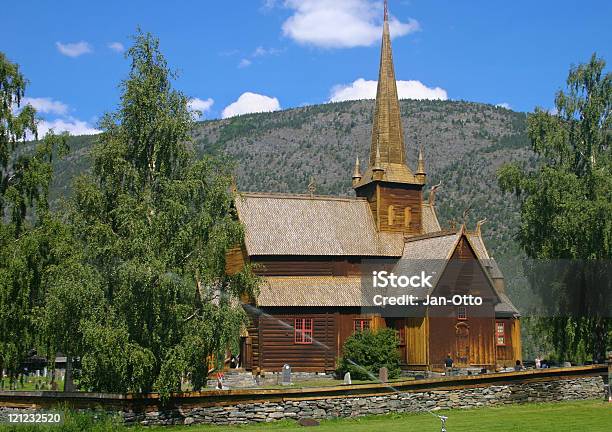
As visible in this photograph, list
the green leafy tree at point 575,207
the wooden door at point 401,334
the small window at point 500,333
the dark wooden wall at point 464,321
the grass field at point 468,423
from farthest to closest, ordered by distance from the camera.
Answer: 1. the small window at point 500,333
2. the wooden door at point 401,334
3. the dark wooden wall at point 464,321
4. the green leafy tree at point 575,207
5. the grass field at point 468,423

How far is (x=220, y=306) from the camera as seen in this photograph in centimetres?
2764

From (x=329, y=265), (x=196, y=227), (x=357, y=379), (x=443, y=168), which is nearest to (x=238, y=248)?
(x=329, y=265)

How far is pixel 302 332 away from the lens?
44938 mm

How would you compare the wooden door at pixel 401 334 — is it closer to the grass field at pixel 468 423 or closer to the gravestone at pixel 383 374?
the gravestone at pixel 383 374

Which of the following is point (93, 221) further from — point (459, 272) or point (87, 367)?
point (459, 272)

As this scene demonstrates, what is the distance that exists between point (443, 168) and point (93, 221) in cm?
16571

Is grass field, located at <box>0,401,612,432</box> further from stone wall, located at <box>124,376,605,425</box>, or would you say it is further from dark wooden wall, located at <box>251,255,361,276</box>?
dark wooden wall, located at <box>251,255,361,276</box>

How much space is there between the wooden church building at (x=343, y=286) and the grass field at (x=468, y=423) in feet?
47.0

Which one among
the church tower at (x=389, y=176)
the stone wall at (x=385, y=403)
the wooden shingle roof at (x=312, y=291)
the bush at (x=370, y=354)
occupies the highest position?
the church tower at (x=389, y=176)

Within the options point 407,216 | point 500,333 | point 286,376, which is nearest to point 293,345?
point 286,376

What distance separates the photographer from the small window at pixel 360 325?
46031 millimetres

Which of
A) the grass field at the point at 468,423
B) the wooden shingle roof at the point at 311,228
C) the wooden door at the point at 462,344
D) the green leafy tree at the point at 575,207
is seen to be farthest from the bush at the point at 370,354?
the grass field at the point at 468,423

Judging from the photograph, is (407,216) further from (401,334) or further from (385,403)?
(385,403)

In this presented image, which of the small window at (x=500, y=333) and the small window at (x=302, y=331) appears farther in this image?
the small window at (x=500, y=333)
